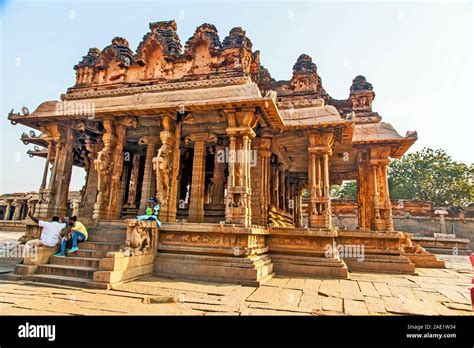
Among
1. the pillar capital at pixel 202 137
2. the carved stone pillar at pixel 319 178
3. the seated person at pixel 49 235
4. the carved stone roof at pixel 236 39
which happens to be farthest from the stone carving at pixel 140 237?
the carved stone roof at pixel 236 39

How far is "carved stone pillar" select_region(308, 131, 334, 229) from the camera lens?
9629mm

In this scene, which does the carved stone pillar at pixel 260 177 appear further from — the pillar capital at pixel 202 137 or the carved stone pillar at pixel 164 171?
the carved stone pillar at pixel 164 171

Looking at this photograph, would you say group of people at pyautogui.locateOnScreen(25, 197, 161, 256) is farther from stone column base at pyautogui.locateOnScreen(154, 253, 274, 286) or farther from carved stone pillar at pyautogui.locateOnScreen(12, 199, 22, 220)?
carved stone pillar at pyautogui.locateOnScreen(12, 199, 22, 220)

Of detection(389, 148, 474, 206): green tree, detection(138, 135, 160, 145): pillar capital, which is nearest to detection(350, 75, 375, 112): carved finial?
detection(138, 135, 160, 145): pillar capital

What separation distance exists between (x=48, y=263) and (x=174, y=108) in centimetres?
547

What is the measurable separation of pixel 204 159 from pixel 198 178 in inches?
32.3

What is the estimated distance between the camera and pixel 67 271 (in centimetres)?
671

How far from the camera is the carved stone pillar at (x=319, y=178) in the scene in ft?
31.6

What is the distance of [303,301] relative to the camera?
5.37 meters

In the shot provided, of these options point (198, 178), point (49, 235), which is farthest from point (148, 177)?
point (49, 235)

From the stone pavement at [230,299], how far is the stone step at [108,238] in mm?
1955

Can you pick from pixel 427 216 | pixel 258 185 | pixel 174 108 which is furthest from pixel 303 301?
pixel 427 216

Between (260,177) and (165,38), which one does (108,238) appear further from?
(165,38)
